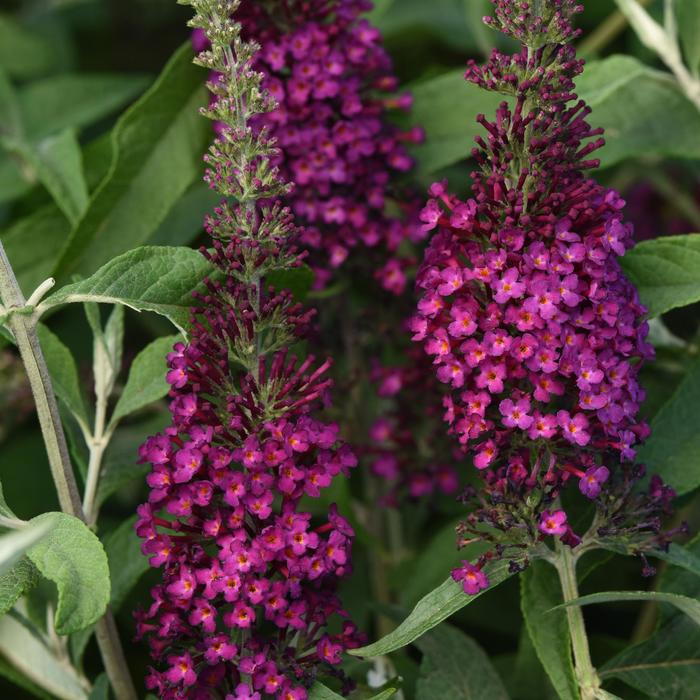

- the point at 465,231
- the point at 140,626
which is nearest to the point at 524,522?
the point at 465,231

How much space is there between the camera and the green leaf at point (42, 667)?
1462 mm

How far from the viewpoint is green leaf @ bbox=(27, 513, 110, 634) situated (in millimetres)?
→ 1073

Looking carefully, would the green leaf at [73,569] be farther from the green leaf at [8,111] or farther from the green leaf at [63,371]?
the green leaf at [8,111]

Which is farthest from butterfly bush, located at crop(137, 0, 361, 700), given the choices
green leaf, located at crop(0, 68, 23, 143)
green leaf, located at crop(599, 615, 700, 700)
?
green leaf, located at crop(0, 68, 23, 143)

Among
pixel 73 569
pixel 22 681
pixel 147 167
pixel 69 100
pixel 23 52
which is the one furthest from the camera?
pixel 23 52

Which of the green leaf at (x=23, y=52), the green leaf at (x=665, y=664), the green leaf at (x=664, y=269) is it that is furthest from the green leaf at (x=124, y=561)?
the green leaf at (x=23, y=52)

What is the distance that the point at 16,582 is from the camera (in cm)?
118

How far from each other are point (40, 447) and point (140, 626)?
90 centimetres

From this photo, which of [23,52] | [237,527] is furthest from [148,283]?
[23,52]

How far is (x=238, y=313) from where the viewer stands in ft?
3.96

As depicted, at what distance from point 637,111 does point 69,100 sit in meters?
1.11

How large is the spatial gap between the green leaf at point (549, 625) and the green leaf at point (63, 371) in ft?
1.97

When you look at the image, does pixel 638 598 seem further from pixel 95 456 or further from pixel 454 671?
pixel 95 456

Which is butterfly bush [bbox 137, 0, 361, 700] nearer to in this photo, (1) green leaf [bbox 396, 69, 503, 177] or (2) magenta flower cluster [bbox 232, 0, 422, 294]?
(2) magenta flower cluster [bbox 232, 0, 422, 294]
